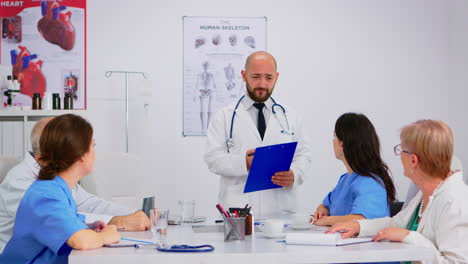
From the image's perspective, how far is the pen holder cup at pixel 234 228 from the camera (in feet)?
6.93

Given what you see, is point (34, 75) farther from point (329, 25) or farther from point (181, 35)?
point (329, 25)

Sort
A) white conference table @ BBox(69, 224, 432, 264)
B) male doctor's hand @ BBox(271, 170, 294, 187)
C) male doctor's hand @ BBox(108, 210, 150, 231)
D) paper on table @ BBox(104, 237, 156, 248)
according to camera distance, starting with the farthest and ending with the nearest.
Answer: male doctor's hand @ BBox(271, 170, 294, 187) < male doctor's hand @ BBox(108, 210, 150, 231) < paper on table @ BBox(104, 237, 156, 248) < white conference table @ BBox(69, 224, 432, 264)

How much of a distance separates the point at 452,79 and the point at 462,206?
11.8ft

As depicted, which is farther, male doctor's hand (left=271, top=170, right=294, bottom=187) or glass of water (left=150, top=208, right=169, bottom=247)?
male doctor's hand (left=271, top=170, right=294, bottom=187)

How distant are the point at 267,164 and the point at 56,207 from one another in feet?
4.27

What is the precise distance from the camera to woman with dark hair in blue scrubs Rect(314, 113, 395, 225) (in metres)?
2.48

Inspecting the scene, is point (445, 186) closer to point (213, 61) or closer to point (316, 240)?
point (316, 240)

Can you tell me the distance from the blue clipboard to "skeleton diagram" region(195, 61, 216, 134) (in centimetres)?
198

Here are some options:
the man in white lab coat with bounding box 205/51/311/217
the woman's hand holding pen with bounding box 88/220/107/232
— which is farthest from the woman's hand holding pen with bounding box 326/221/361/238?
the man in white lab coat with bounding box 205/51/311/217

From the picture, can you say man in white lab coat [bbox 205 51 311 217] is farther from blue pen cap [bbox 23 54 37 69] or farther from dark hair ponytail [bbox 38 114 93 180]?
blue pen cap [bbox 23 54 37 69]

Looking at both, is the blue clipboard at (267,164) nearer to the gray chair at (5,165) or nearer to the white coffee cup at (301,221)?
the white coffee cup at (301,221)

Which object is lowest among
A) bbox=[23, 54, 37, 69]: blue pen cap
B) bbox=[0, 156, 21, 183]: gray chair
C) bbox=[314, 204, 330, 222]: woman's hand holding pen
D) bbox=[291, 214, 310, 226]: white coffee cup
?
bbox=[314, 204, 330, 222]: woman's hand holding pen

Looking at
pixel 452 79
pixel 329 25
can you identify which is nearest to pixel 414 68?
pixel 452 79

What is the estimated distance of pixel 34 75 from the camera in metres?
4.96
